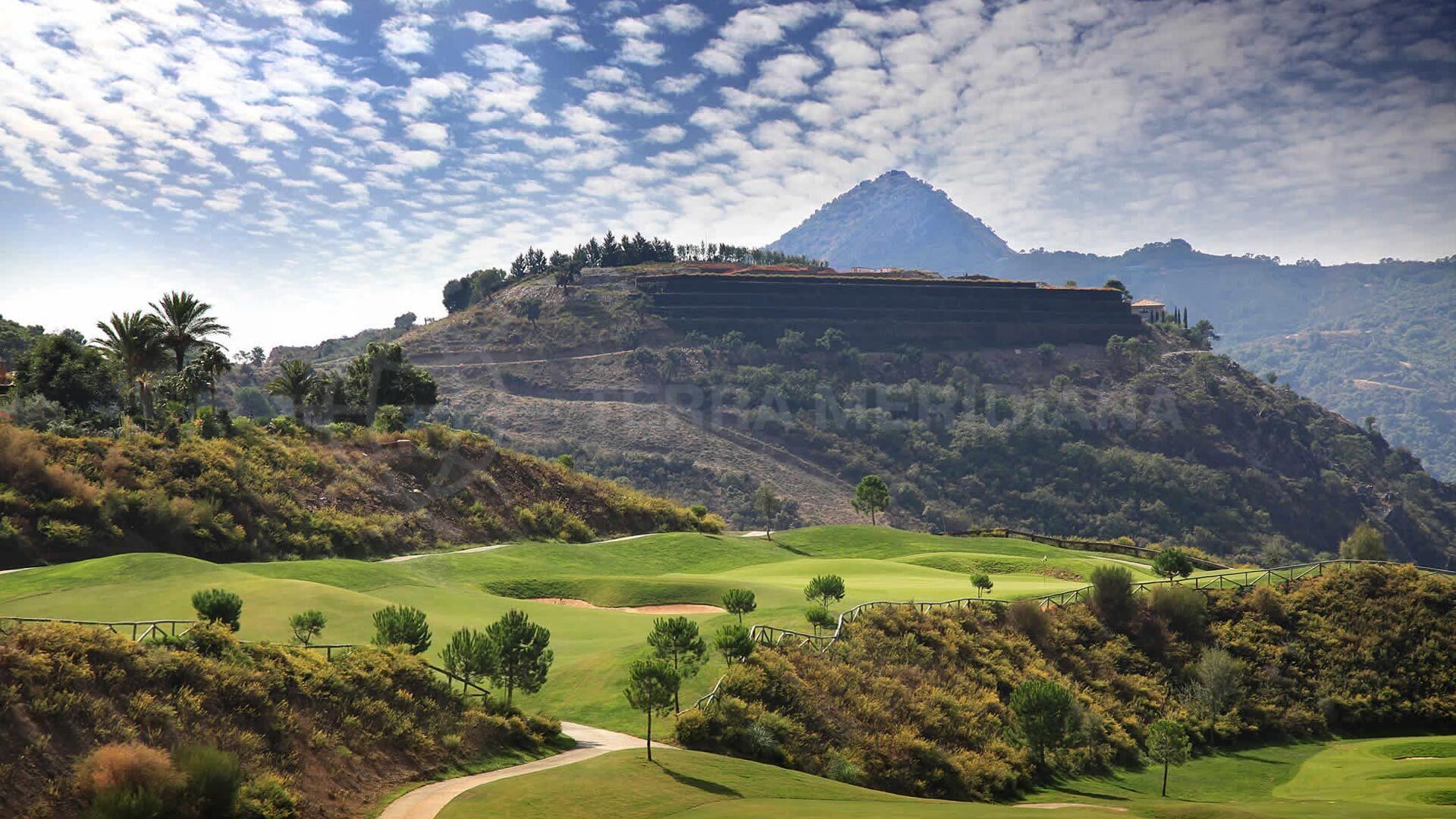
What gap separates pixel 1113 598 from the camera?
48750 mm

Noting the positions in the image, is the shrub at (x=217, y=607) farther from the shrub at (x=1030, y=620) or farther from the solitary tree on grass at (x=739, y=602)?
the shrub at (x=1030, y=620)

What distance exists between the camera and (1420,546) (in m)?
160

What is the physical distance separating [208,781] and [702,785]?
11759 millimetres

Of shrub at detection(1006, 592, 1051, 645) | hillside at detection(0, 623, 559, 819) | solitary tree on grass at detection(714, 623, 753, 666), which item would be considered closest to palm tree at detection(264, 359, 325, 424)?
hillside at detection(0, 623, 559, 819)

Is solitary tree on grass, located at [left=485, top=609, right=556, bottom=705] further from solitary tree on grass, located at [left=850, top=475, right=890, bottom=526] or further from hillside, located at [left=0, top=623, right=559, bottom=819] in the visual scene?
solitary tree on grass, located at [left=850, top=475, right=890, bottom=526]

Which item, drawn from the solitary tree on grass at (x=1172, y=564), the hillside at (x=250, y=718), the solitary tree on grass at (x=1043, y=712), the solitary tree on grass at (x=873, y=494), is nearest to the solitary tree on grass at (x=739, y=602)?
the hillside at (x=250, y=718)

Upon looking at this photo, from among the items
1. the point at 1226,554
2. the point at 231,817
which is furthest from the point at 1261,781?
the point at 1226,554

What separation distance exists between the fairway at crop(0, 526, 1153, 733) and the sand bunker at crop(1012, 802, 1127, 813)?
11262 millimetres

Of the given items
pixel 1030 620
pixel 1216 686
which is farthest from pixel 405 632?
pixel 1216 686

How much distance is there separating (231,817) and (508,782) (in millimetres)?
6521

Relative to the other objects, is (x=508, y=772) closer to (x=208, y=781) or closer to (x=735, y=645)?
(x=208, y=781)

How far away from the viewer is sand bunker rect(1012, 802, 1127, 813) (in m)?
28.6

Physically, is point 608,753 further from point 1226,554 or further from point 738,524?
point 1226,554

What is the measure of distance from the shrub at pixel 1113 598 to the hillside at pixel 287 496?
3958 cm
